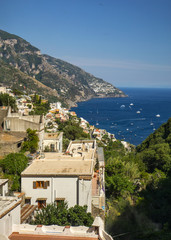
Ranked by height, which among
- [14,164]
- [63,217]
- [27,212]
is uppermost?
[14,164]

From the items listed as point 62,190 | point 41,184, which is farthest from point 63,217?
point 41,184

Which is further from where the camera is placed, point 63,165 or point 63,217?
point 63,165

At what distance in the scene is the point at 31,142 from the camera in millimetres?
14773

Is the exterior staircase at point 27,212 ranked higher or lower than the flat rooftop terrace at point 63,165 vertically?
lower

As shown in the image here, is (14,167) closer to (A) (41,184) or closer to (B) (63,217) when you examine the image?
(A) (41,184)

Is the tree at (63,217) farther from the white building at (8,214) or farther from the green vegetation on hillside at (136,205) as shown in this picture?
the white building at (8,214)

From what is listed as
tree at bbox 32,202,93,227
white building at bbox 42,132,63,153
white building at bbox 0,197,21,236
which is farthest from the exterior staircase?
white building at bbox 42,132,63,153

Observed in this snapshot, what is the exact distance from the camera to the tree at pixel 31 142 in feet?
47.7

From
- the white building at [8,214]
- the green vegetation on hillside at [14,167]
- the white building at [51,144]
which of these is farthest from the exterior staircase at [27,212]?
the white building at [51,144]

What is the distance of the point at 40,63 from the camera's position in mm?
183500

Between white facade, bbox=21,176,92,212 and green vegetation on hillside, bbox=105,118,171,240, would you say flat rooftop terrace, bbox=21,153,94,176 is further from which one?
green vegetation on hillside, bbox=105,118,171,240

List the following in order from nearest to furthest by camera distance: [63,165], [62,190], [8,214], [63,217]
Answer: [8,214] < [63,217] < [62,190] < [63,165]

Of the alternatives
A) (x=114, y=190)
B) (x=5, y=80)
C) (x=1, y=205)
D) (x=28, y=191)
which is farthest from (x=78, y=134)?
(x=5, y=80)

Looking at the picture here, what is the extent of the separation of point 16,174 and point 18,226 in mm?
5530
